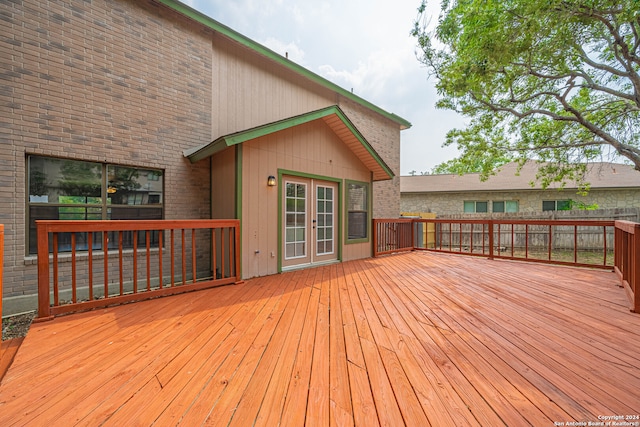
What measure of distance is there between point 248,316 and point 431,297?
7.65 ft

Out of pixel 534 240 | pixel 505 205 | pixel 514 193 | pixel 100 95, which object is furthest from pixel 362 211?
pixel 514 193

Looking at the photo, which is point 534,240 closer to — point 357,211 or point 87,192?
point 357,211

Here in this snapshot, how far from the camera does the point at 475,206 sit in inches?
492

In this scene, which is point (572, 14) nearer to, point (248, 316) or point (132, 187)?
point (248, 316)

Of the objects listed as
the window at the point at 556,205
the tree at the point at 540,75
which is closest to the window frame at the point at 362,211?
the tree at the point at 540,75

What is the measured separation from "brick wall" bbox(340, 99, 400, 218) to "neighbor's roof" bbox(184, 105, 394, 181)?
7.24ft

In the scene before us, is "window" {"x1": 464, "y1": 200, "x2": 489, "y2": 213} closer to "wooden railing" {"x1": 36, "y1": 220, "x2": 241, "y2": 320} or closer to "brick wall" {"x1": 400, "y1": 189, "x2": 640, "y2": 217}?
"brick wall" {"x1": 400, "y1": 189, "x2": 640, "y2": 217}

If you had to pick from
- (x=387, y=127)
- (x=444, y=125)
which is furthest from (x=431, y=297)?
(x=444, y=125)

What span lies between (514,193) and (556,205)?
1648 millimetres

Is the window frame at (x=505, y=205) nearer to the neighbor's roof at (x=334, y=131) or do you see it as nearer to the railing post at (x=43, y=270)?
the neighbor's roof at (x=334, y=131)

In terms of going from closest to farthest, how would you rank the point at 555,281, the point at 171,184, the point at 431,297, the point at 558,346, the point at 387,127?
the point at 558,346 < the point at 431,297 < the point at 555,281 < the point at 171,184 < the point at 387,127

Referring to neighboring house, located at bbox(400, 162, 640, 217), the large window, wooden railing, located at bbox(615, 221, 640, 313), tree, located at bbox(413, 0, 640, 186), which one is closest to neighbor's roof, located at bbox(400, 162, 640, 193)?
neighboring house, located at bbox(400, 162, 640, 217)

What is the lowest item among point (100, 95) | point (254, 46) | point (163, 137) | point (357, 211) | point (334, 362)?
point (334, 362)

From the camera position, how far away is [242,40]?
212 inches
